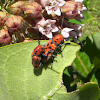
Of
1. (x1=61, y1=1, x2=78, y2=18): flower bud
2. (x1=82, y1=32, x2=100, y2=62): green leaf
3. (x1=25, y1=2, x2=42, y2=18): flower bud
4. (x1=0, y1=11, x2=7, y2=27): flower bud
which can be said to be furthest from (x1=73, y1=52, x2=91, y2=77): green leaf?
(x1=0, y1=11, x2=7, y2=27): flower bud

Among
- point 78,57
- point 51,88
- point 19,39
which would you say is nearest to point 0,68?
point 19,39

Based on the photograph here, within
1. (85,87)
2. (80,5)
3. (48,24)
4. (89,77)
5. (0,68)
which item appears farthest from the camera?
(89,77)

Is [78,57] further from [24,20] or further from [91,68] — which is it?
[24,20]

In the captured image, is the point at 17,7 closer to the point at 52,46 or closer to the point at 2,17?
the point at 2,17

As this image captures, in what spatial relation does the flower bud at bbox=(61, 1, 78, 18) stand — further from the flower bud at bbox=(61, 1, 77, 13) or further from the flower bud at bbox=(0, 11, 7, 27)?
the flower bud at bbox=(0, 11, 7, 27)

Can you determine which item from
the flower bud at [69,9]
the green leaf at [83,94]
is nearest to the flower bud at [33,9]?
the flower bud at [69,9]
